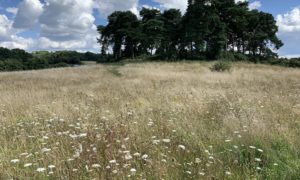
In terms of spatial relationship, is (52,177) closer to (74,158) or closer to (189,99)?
(74,158)

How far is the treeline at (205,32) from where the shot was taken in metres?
54.3

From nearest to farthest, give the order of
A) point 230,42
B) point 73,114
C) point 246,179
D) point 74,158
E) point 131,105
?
point 246,179
point 74,158
point 73,114
point 131,105
point 230,42

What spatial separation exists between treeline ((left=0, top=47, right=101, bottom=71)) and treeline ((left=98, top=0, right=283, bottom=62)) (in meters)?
18.4

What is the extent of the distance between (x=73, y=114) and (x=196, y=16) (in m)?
50.4

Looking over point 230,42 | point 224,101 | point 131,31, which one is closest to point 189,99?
point 224,101

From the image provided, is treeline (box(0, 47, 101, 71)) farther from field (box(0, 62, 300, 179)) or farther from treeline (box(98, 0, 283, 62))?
field (box(0, 62, 300, 179))

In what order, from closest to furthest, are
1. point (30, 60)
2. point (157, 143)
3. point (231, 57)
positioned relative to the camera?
1. point (157, 143)
2. point (231, 57)
3. point (30, 60)

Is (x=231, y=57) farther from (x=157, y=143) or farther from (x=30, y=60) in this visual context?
(x=30, y=60)

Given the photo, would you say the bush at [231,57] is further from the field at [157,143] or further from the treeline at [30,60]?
the field at [157,143]

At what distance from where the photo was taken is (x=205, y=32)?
5338cm

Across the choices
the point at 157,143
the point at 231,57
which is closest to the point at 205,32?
the point at 231,57

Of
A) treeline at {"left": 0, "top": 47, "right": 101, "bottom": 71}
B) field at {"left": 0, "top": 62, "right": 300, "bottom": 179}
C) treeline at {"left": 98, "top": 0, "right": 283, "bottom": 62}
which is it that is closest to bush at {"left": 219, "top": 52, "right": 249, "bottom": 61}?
treeline at {"left": 98, "top": 0, "right": 283, "bottom": 62}

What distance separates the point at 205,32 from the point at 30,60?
5010 centimetres

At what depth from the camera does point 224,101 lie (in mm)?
9148
